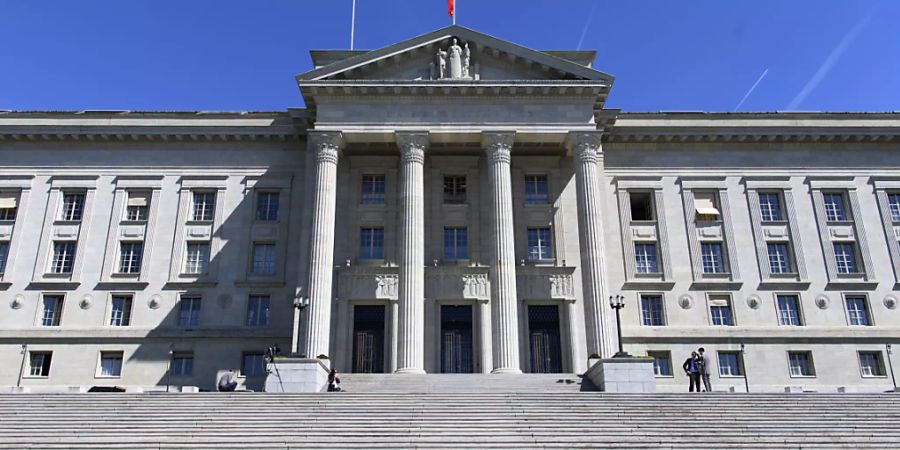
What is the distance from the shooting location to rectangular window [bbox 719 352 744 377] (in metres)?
37.8

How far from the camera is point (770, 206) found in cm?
4184

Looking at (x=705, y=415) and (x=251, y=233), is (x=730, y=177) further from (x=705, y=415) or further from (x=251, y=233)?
(x=251, y=233)

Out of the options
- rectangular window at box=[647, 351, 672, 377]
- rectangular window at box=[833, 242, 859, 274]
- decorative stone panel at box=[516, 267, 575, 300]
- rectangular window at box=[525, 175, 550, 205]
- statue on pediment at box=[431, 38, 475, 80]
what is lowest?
rectangular window at box=[647, 351, 672, 377]

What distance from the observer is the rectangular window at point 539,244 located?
39.6 meters

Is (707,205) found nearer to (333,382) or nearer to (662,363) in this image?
(662,363)

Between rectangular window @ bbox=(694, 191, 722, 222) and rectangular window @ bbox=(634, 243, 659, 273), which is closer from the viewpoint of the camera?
rectangular window @ bbox=(634, 243, 659, 273)

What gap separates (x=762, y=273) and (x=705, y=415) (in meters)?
18.9

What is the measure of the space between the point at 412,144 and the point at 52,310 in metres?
21.9

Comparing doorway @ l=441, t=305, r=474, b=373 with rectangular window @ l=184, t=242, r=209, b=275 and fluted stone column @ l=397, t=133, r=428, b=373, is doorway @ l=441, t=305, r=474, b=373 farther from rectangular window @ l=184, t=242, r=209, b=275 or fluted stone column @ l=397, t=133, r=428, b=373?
rectangular window @ l=184, t=242, r=209, b=275

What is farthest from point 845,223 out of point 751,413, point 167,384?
point 167,384

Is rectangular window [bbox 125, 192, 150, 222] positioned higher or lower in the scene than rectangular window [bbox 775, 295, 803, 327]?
higher

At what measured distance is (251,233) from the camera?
40.6m

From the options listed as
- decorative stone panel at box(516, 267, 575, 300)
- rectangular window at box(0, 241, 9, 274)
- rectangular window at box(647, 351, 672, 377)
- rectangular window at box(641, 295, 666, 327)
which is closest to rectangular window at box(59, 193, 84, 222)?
rectangular window at box(0, 241, 9, 274)

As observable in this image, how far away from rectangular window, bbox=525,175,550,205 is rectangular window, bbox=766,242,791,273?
42.6 ft
